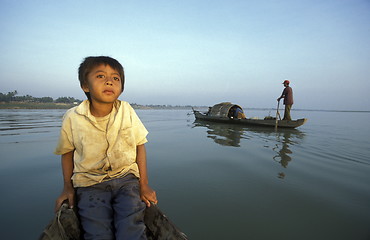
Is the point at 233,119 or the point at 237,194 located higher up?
the point at 233,119

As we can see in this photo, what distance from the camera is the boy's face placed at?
162cm

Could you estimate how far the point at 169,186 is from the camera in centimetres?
298

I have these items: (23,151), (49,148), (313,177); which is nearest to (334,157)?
(313,177)

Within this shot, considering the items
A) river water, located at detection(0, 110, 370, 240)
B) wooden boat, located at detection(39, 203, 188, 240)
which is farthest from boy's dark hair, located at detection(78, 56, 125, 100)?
river water, located at detection(0, 110, 370, 240)

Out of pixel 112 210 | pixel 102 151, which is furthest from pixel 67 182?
pixel 112 210

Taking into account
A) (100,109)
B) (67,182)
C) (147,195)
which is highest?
(100,109)

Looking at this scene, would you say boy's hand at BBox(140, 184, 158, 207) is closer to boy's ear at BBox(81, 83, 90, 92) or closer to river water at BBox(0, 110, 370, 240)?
river water at BBox(0, 110, 370, 240)

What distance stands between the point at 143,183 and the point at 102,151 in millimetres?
525

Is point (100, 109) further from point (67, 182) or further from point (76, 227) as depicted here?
point (76, 227)

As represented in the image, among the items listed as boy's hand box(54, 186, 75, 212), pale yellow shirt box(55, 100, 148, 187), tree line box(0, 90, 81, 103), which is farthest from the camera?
tree line box(0, 90, 81, 103)

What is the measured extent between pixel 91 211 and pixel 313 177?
3.88 m

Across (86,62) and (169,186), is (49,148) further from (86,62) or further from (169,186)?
(86,62)

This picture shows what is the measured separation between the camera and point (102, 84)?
1624 mm

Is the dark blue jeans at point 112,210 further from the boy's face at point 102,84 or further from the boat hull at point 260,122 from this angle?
the boat hull at point 260,122
